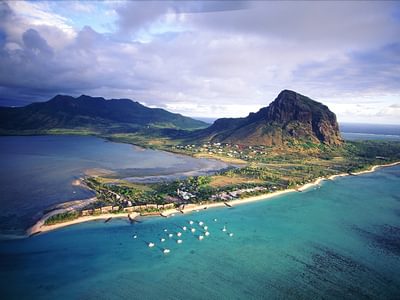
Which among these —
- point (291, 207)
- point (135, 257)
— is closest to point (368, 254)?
point (291, 207)

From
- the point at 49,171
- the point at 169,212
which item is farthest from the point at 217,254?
the point at 49,171

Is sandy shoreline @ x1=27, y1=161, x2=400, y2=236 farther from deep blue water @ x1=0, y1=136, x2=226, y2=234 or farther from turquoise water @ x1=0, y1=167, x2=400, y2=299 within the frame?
deep blue water @ x1=0, y1=136, x2=226, y2=234

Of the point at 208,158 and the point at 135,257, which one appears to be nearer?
the point at 135,257

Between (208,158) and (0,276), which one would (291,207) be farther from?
(208,158)

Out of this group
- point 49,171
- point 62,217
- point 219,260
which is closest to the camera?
point 219,260

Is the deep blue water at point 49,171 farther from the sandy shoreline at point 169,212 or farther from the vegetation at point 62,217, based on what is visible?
the vegetation at point 62,217

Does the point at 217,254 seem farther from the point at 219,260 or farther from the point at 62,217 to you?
the point at 62,217
